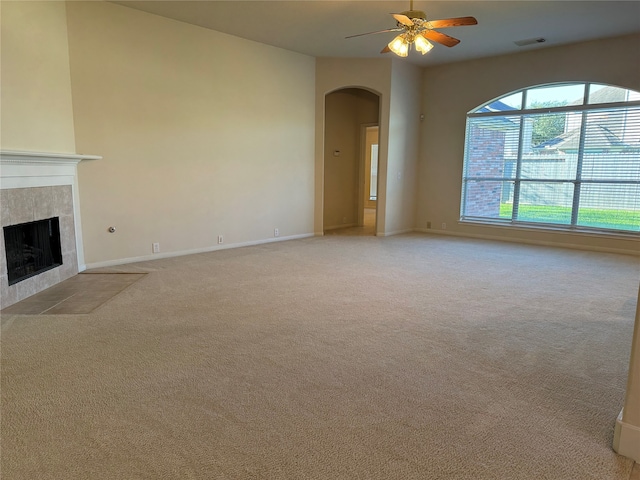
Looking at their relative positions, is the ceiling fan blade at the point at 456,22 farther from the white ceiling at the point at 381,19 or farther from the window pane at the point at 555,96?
the window pane at the point at 555,96

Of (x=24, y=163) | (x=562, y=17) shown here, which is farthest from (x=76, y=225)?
(x=562, y=17)

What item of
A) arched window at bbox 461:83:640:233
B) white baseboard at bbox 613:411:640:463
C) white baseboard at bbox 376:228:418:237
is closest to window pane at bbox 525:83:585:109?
arched window at bbox 461:83:640:233

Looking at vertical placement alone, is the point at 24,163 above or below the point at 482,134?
below

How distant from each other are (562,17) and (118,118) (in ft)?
18.5

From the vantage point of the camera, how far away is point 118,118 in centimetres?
507

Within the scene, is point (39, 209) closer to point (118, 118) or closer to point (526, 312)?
point (118, 118)

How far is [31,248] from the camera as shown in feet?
13.7

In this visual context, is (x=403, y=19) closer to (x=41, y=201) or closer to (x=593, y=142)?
(x=41, y=201)

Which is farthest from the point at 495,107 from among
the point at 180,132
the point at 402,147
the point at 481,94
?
the point at 180,132

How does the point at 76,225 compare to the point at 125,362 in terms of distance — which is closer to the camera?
the point at 125,362

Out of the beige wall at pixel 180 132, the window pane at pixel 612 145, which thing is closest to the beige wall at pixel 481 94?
the window pane at pixel 612 145

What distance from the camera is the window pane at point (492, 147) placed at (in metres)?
7.25

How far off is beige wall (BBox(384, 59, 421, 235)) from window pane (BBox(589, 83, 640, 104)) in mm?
2854

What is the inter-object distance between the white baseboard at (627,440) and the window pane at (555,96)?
6172 millimetres
